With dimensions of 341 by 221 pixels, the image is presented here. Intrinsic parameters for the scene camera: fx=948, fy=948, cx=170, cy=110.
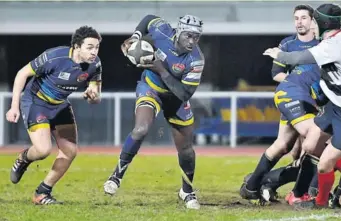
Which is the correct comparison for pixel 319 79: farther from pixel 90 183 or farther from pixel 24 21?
pixel 24 21

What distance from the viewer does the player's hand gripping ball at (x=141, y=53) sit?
9922 mm

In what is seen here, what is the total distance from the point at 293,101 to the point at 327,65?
3.14 ft

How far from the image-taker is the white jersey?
898cm

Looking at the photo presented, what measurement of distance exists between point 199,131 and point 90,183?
908cm

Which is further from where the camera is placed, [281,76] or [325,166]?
[281,76]

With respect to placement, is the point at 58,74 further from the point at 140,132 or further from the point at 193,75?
the point at 193,75

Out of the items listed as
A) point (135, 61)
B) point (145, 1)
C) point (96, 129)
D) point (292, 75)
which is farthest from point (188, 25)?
point (145, 1)

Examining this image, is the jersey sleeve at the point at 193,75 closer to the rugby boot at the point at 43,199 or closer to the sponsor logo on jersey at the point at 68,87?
the sponsor logo on jersey at the point at 68,87

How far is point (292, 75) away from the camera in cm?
1035

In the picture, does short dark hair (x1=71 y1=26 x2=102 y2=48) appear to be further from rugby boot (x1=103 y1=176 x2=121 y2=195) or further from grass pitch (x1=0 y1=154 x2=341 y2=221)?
grass pitch (x1=0 y1=154 x2=341 y2=221)

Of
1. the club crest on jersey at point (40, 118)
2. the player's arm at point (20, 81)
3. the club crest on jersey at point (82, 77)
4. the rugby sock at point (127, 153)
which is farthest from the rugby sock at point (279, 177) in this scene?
the player's arm at point (20, 81)

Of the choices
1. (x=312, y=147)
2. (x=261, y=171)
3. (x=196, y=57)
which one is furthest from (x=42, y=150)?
(x=312, y=147)

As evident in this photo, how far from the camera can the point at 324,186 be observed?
960 centimetres

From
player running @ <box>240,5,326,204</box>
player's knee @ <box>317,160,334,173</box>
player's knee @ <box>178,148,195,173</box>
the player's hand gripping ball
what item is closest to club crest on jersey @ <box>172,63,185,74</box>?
the player's hand gripping ball
